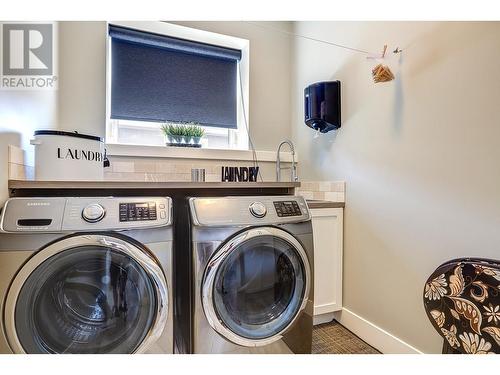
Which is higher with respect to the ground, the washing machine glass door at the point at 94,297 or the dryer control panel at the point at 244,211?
the dryer control panel at the point at 244,211

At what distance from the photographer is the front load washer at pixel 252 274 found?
1.10m

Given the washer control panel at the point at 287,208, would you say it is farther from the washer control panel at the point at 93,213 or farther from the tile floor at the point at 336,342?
the tile floor at the point at 336,342

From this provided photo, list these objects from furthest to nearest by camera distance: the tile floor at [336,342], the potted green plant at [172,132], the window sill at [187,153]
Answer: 1. the potted green plant at [172,132]
2. the window sill at [187,153]
3. the tile floor at [336,342]

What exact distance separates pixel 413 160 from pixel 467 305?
0.68 meters

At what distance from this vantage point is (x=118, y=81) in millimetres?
1961

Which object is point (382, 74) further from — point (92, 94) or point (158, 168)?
point (92, 94)

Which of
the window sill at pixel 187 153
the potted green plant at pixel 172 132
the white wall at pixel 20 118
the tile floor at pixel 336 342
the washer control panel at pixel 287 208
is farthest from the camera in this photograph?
the potted green plant at pixel 172 132

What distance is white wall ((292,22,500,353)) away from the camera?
1.04 meters

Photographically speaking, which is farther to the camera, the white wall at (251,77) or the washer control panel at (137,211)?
the white wall at (251,77)

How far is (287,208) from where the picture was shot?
4.15 feet

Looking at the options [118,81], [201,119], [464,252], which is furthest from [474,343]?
[118,81]

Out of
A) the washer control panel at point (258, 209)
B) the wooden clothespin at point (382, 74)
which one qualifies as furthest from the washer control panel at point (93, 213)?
the wooden clothespin at point (382, 74)

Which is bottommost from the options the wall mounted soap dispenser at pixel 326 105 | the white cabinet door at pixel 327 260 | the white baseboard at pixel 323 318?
the white baseboard at pixel 323 318
